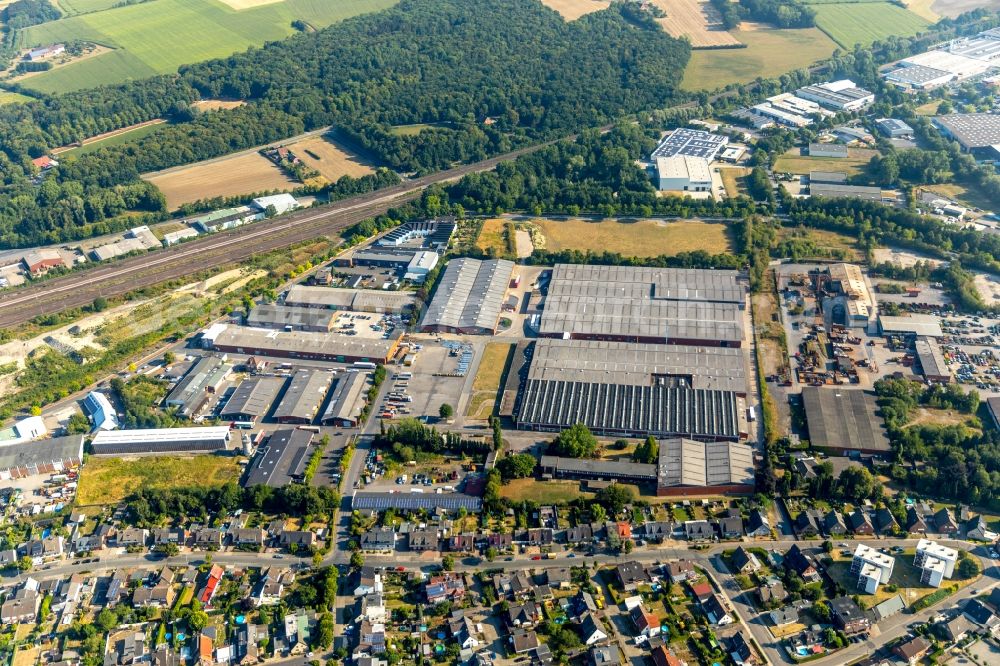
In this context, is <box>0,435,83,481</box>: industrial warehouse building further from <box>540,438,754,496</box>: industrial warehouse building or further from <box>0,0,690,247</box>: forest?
<box>0,0,690,247</box>: forest

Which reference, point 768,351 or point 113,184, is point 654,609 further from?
point 113,184

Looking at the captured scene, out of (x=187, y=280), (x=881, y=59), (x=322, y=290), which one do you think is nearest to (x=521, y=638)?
(x=322, y=290)

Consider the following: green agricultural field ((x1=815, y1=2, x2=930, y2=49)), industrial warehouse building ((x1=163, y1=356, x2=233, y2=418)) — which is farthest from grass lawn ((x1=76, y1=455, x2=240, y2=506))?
green agricultural field ((x1=815, y1=2, x2=930, y2=49))

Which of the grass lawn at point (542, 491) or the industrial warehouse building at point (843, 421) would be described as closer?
the grass lawn at point (542, 491)

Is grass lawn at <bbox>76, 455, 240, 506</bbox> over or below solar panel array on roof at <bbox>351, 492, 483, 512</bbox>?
below

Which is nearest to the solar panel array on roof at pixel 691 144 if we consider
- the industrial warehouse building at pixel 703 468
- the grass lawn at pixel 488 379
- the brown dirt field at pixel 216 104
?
the grass lawn at pixel 488 379

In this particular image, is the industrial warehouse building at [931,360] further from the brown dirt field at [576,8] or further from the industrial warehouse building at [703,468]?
the brown dirt field at [576,8]

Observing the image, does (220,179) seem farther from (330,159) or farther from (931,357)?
(931,357)
